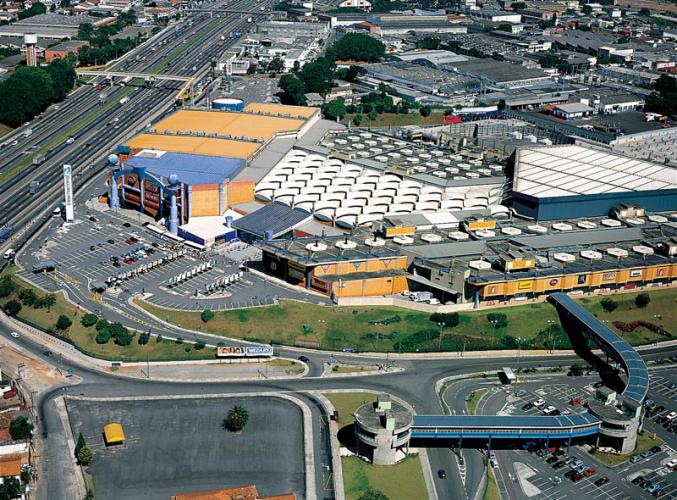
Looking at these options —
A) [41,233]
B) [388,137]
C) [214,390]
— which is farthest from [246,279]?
[388,137]

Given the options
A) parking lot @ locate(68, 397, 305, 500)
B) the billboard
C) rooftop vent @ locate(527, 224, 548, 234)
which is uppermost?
rooftop vent @ locate(527, 224, 548, 234)

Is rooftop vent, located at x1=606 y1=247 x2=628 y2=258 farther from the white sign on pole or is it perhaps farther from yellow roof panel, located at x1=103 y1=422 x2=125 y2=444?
the white sign on pole

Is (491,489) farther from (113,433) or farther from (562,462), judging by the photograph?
(113,433)

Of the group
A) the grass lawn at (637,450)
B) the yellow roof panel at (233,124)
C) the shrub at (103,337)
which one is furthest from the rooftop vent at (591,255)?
the yellow roof panel at (233,124)

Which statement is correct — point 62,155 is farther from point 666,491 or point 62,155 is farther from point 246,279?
point 666,491

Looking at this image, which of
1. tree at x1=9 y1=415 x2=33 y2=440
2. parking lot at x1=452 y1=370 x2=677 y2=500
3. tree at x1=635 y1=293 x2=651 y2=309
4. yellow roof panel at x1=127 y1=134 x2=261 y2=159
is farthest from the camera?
yellow roof panel at x1=127 y1=134 x2=261 y2=159

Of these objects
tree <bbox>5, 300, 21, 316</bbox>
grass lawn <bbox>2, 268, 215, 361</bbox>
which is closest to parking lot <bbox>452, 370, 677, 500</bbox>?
grass lawn <bbox>2, 268, 215, 361</bbox>

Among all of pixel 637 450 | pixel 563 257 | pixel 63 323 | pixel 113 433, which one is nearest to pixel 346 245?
pixel 563 257
